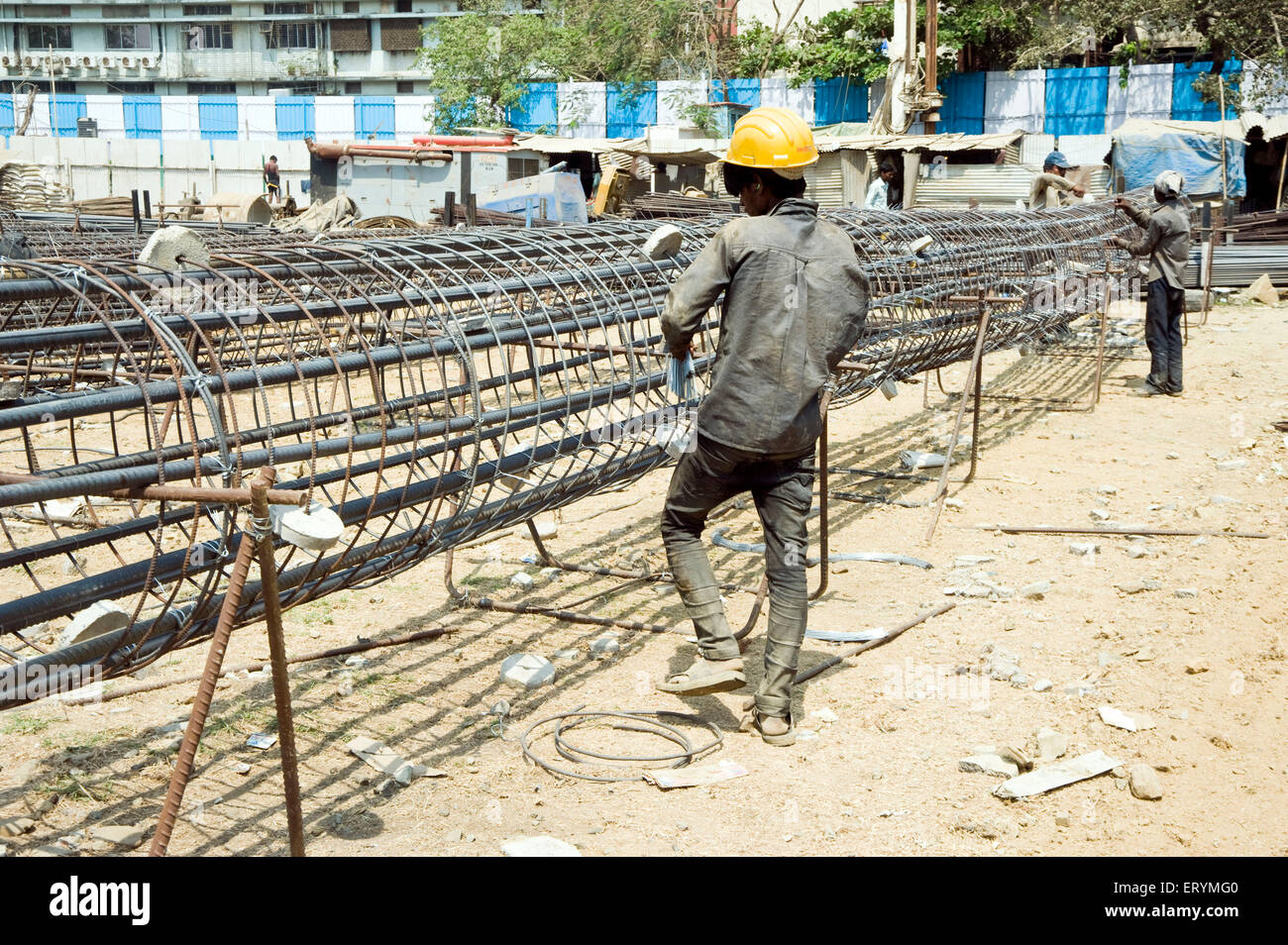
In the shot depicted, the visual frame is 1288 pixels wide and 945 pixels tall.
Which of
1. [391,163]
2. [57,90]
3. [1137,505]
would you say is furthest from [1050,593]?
[57,90]

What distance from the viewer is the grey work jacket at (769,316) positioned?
4082 mm

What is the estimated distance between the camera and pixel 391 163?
24.4 m

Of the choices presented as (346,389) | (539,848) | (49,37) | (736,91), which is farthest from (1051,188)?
(49,37)

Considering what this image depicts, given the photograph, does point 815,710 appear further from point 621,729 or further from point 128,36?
point 128,36

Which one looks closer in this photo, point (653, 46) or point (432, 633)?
point (432, 633)

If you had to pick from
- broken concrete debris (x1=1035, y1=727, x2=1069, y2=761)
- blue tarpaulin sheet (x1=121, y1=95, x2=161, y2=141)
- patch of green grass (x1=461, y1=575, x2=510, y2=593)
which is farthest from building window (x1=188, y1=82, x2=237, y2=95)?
broken concrete debris (x1=1035, y1=727, x2=1069, y2=761)

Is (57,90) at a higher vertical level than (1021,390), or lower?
higher

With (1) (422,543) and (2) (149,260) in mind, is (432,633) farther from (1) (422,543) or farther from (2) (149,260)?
(2) (149,260)

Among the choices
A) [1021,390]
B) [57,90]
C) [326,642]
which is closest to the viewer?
[326,642]

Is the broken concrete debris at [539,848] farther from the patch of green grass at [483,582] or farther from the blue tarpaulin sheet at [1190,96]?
the blue tarpaulin sheet at [1190,96]

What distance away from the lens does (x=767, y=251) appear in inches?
160
